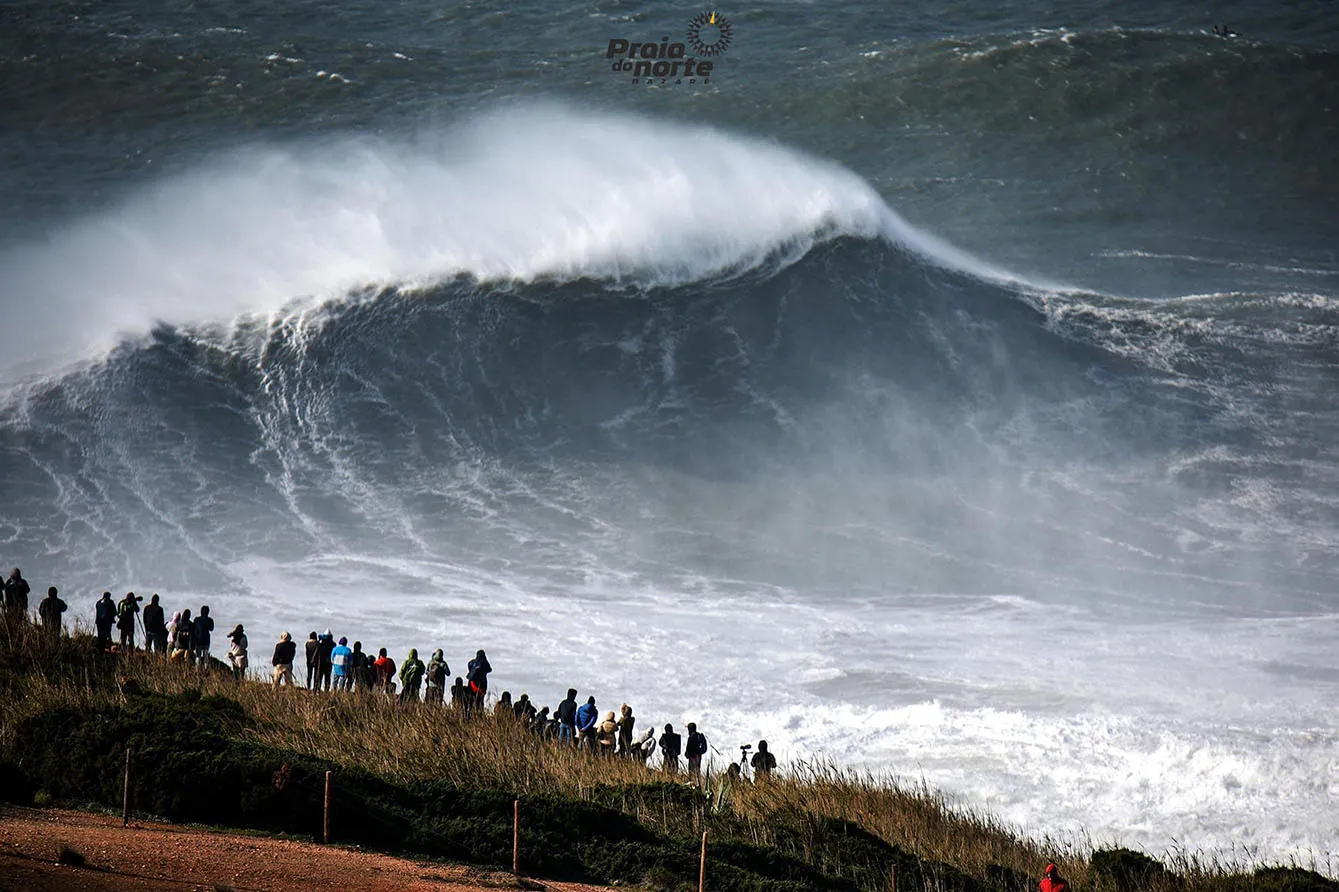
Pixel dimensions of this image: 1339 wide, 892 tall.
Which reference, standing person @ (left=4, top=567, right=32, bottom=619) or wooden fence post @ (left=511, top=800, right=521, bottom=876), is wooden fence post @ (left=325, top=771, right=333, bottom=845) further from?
standing person @ (left=4, top=567, right=32, bottom=619)

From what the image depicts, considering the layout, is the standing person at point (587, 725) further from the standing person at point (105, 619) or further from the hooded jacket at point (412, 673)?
the standing person at point (105, 619)

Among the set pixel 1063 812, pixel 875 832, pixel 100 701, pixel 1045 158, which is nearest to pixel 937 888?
pixel 875 832

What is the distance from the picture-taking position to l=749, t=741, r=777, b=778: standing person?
14.5 m

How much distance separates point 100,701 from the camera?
13.3 meters

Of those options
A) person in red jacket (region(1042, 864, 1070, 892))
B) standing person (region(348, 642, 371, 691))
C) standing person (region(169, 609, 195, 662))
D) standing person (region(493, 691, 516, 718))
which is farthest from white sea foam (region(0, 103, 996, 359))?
person in red jacket (region(1042, 864, 1070, 892))

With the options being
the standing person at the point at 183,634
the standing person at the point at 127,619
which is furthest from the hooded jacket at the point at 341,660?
the standing person at the point at 127,619

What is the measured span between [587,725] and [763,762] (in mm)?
2025

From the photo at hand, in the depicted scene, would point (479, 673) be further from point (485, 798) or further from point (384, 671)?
point (485, 798)

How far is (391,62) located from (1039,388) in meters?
24.2

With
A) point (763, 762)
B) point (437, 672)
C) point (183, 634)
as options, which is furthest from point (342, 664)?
point (763, 762)

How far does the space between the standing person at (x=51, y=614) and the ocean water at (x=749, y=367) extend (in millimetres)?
3559

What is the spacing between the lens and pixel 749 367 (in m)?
29.3

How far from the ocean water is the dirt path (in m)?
6.67

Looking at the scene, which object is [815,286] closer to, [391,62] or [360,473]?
[360,473]
